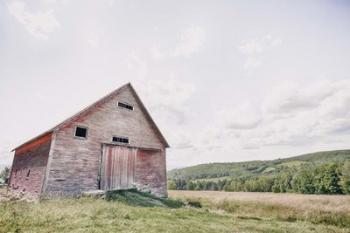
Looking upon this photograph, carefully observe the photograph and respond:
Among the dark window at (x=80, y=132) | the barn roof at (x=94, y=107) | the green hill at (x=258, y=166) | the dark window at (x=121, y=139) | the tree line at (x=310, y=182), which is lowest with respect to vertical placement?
the tree line at (x=310, y=182)

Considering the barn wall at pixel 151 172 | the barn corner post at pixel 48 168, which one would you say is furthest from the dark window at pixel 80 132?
the barn wall at pixel 151 172

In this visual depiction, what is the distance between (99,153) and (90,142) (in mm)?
908

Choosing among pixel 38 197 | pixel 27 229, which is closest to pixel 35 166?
pixel 38 197

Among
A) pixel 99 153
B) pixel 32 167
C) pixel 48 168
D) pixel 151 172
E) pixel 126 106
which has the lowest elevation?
pixel 151 172

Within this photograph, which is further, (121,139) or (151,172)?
(151,172)

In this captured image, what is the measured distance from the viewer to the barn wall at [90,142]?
13.2 metres

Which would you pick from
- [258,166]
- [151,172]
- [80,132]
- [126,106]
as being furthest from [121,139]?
[258,166]

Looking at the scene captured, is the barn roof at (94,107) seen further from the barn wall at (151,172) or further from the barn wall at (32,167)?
the barn wall at (151,172)

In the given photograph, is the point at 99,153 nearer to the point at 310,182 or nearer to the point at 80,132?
the point at 80,132

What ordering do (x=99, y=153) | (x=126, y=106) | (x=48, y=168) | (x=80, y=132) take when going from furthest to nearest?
(x=126, y=106) < (x=99, y=153) < (x=80, y=132) < (x=48, y=168)

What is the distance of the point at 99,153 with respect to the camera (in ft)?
49.4

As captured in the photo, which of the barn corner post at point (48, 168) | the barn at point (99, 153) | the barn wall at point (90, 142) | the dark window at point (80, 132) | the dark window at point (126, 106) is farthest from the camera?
the dark window at point (126, 106)

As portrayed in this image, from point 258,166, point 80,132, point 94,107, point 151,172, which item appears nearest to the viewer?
point 80,132

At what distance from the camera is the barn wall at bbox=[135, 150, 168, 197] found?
16.8 m
